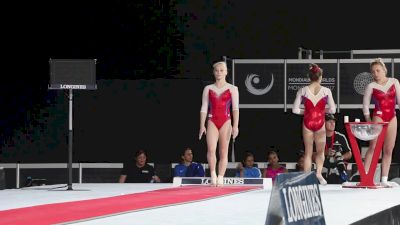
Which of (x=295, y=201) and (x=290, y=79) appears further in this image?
(x=290, y=79)

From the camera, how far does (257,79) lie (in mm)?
16000

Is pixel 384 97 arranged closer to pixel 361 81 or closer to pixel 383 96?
pixel 383 96

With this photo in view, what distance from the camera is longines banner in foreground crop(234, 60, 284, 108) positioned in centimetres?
1602

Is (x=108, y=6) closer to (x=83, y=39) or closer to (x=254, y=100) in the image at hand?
(x=83, y=39)

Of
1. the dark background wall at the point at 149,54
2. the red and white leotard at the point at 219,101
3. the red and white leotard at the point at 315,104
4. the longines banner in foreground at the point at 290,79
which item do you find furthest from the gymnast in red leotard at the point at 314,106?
the dark background wall at the point at 149,54

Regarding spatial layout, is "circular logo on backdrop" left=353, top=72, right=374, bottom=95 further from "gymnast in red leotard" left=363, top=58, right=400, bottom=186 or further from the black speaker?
the black speaker

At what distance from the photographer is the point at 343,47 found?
18984 mm

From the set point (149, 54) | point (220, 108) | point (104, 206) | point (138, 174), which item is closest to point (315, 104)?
point (220, 108)

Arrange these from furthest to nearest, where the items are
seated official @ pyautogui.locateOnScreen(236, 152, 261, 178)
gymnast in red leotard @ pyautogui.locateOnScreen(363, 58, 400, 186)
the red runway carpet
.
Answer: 1. seated official @ pyautogui.locateOnScreen(236, 152, 261, 178)
2. gymnast in red leotard @ pyautogui.locateOnScreen(363, 58, 400, 186)
3. the red runway carpet

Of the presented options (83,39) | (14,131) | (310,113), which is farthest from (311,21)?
(310,113)

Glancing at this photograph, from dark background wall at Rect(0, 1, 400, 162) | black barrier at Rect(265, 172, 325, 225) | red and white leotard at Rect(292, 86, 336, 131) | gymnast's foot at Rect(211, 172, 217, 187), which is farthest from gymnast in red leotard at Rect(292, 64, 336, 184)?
dark background wall at Rect(0, 1, 400, 162)

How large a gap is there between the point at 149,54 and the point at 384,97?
391 inches

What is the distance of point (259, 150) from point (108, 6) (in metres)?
4.34

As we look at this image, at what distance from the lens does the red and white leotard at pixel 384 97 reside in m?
9.93
